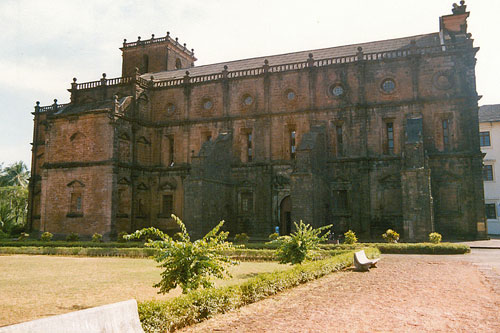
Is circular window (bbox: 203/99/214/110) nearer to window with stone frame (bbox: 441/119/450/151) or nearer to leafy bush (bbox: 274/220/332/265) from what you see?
window with stone frame (bbox: 441/119/450/151)

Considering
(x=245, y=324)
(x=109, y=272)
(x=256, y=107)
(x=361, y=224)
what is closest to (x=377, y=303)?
(x=245, y=324)

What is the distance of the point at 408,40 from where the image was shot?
112 ft

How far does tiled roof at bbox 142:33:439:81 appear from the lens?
33.6 meters

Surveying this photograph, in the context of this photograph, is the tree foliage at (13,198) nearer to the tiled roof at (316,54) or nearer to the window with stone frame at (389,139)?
the tiled roof at (316,54)

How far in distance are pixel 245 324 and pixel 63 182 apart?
30.8 metres

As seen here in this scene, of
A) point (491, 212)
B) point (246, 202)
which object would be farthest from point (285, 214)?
point (491, 212)

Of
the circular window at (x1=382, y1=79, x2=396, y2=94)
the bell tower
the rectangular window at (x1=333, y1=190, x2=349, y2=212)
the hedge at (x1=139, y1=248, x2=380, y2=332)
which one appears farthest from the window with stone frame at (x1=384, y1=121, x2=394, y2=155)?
the bell tower

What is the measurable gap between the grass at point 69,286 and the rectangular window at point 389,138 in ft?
Result: 57.0

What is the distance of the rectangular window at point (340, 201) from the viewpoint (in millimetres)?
30609

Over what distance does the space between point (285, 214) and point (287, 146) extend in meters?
5.27

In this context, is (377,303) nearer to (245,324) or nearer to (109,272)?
(245,324)

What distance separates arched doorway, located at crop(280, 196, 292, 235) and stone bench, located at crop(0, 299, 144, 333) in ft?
85.5

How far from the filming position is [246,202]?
109 feet

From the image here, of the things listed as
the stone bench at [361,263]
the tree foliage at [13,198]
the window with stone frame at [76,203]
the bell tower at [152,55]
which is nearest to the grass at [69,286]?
the stone bench at [361,263]
